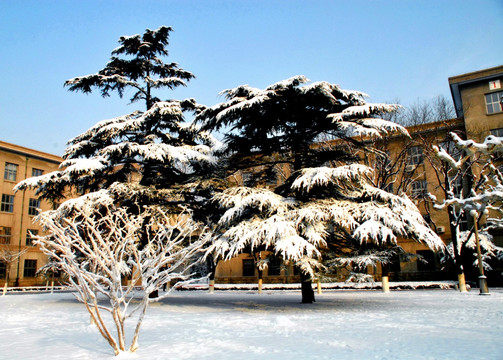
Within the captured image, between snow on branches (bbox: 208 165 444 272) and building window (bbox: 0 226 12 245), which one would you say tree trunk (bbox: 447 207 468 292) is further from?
building window (bbox: 0 226 12 245)

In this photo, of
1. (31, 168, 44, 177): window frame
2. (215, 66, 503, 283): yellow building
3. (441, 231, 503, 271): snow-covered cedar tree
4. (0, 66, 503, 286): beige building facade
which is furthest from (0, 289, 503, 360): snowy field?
(31, 168, 44, 177): window frame

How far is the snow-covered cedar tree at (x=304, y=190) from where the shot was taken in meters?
11.2

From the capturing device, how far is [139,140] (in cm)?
1686

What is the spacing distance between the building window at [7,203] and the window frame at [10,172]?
68.3 inches

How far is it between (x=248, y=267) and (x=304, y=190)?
2337 centimetres

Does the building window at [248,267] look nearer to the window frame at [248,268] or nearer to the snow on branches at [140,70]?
the window frame at [248,268]

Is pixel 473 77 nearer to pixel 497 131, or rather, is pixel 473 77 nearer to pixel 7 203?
pixel 497 131

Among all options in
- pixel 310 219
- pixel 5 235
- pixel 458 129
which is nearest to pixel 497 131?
pixel 458 129

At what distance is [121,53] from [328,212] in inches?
520

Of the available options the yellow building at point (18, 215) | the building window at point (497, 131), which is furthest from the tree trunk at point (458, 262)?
the yellow building at point (18, 215)

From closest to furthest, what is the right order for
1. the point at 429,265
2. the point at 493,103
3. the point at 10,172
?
the point at 493,103
the point at 429,265
the point at 10,172

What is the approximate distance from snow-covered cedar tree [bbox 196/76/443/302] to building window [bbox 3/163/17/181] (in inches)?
1240

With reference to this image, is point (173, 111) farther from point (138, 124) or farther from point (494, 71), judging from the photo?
point (494, 71)

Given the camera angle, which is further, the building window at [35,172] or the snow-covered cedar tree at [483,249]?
the building window at [35,172]
